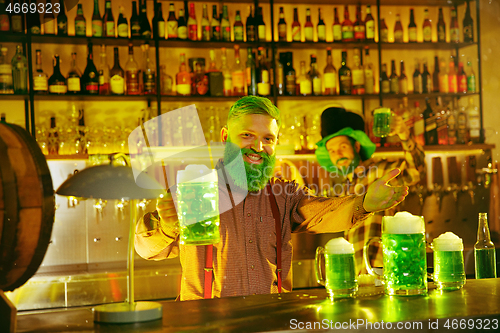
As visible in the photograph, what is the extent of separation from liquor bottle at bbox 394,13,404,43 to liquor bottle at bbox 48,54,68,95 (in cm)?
233

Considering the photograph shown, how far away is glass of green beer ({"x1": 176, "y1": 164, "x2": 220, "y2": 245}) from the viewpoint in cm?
97

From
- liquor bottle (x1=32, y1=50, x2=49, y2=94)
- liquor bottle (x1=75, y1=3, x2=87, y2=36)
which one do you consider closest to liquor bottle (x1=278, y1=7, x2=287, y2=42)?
liquor bottle (x1=75, y1=3, x2=87, y2=36)

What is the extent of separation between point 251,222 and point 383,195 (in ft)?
1.91

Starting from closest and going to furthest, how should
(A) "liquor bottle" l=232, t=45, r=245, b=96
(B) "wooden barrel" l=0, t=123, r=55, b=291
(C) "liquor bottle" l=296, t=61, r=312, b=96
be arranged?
1. (B) "wooden barrel" l=0, t=123, r=55, b=291
2. (A) "liquor bottle" l=232, t=45, r=245, b=96
3. (C) "liquor bottle" l=296, t=61, r=312, b=96

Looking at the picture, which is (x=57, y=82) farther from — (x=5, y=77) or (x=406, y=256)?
(x=406, y=256)

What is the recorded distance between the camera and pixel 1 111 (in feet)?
10.9

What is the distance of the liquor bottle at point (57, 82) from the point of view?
126 inches

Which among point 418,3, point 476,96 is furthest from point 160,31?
point 476,96

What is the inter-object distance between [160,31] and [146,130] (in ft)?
2.22

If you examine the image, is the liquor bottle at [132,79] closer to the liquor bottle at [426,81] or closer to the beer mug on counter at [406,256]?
the liquor bottle at [426,81]

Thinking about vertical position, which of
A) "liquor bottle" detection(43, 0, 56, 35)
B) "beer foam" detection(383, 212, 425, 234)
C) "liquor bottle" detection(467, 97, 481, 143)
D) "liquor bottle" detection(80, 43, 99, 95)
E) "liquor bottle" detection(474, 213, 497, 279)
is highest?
"liquor bottle" detection(43, 0, 56, 35)

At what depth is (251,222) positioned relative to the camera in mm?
1646

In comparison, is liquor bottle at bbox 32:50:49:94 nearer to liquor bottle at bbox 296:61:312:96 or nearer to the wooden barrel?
liquor bottle at bbox 296:61:312:96

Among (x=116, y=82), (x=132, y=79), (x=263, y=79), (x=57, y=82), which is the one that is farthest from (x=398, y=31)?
(x=57, y=82)
